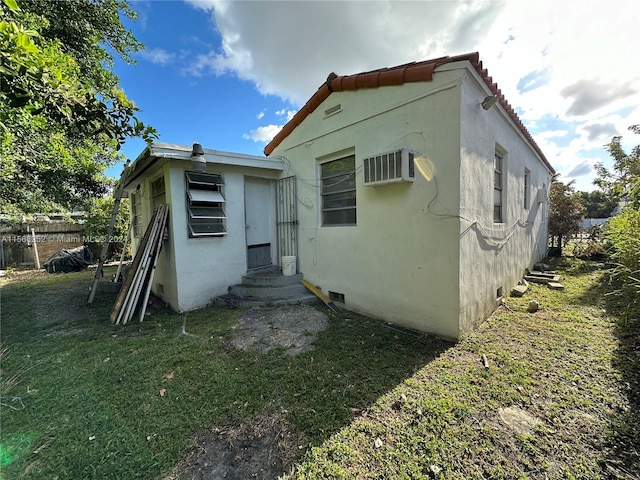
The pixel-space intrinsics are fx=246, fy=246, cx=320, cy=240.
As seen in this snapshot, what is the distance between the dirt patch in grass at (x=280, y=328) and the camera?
3.51 meters

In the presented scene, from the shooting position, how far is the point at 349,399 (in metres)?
2.39

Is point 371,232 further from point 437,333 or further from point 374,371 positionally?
point 374,371

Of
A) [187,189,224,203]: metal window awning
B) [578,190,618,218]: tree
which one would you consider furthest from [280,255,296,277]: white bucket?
[578,190,618,218]: tree

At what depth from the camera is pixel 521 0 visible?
3.54m

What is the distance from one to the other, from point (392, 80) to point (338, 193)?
214 cm

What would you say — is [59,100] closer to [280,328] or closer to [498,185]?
[280,328]

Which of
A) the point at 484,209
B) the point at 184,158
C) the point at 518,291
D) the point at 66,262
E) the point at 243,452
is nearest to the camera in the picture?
the point at 243,452

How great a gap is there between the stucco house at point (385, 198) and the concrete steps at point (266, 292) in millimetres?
292

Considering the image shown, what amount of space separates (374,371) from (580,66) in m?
5.91

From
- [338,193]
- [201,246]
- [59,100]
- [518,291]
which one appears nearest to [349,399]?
[59,100]

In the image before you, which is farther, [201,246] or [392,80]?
[201,246]

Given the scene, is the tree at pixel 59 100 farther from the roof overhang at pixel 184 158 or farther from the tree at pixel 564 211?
the tree at pixel 564 211

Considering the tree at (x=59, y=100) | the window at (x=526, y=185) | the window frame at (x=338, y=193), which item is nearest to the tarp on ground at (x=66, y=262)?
the tree at (x=59, y=100)

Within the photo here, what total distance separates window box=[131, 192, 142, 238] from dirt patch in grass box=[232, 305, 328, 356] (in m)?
5.36
